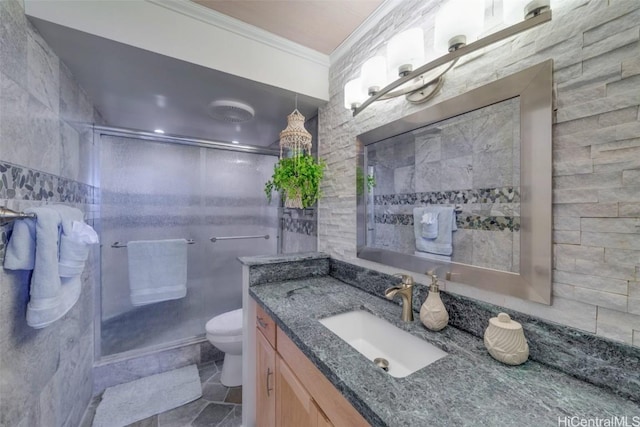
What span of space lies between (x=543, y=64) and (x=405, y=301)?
870mm

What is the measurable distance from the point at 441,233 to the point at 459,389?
1.77ft

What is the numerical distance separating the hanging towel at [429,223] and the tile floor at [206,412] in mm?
1587

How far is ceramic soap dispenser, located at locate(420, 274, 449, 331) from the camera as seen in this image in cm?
85

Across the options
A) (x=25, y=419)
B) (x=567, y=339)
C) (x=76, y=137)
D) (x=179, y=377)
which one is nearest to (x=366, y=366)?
(x=567, y=339)

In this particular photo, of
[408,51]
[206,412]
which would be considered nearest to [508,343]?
[408,51]

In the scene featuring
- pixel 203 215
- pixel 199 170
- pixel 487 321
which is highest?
pixel 199 170

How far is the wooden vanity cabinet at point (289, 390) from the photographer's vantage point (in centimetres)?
66

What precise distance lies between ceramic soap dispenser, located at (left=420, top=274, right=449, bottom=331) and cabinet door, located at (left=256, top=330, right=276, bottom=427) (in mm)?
640

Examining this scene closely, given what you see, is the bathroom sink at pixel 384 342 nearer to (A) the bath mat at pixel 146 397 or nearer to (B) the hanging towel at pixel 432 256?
(B) the hanging towel at pixel 432 256

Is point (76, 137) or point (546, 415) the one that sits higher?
point (76, 137)

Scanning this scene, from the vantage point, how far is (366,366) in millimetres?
665

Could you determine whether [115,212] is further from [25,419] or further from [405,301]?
[405,301]

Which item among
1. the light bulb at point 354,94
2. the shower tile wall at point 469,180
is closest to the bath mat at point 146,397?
the shower tile wall at point 469,180

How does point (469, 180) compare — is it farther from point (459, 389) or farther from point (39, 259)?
point (39, 259)
